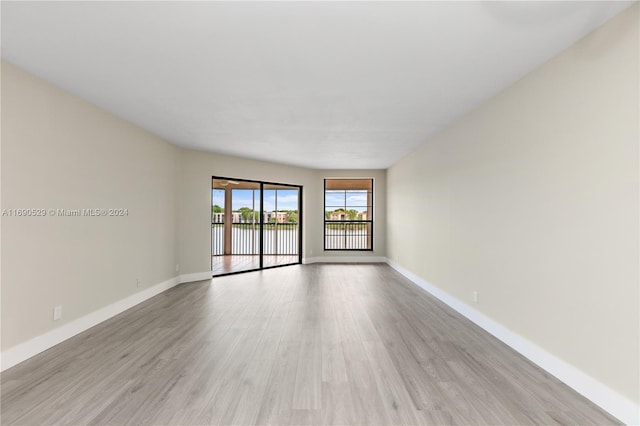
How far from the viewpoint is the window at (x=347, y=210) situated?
824 cm

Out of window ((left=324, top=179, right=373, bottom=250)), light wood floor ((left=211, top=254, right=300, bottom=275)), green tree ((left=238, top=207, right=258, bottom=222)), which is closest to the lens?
light wood floor ((left=211, top=254, right=300, bottom=275))

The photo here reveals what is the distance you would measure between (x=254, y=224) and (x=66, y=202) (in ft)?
14.8

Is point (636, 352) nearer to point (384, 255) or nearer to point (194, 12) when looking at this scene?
point (194, 12)

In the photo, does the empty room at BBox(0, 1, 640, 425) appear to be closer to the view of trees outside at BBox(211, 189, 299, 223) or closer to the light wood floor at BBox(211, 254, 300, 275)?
the light wood floor at BBox(211, 254, 300, 275)

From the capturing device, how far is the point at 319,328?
3.31 metres

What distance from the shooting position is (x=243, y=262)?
775 centimetres

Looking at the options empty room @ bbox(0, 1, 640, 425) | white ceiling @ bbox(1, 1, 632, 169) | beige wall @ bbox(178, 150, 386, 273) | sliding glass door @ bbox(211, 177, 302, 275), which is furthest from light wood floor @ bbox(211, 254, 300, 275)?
white ceiling @ bbox(1, 1, 632, 169)

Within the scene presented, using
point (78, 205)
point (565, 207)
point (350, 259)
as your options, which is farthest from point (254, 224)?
point (565, 207)

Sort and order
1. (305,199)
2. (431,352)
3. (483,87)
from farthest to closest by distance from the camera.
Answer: (305,199), (483,87), (431,352)

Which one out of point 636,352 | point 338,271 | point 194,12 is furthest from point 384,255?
point 194,12

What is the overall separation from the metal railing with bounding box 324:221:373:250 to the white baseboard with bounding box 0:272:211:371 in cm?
455

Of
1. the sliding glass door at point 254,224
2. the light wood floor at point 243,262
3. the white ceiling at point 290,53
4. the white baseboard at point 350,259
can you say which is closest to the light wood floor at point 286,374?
the white ceiling at point 290,53

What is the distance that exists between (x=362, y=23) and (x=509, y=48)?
1182 mm

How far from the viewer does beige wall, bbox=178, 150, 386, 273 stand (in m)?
5.58
